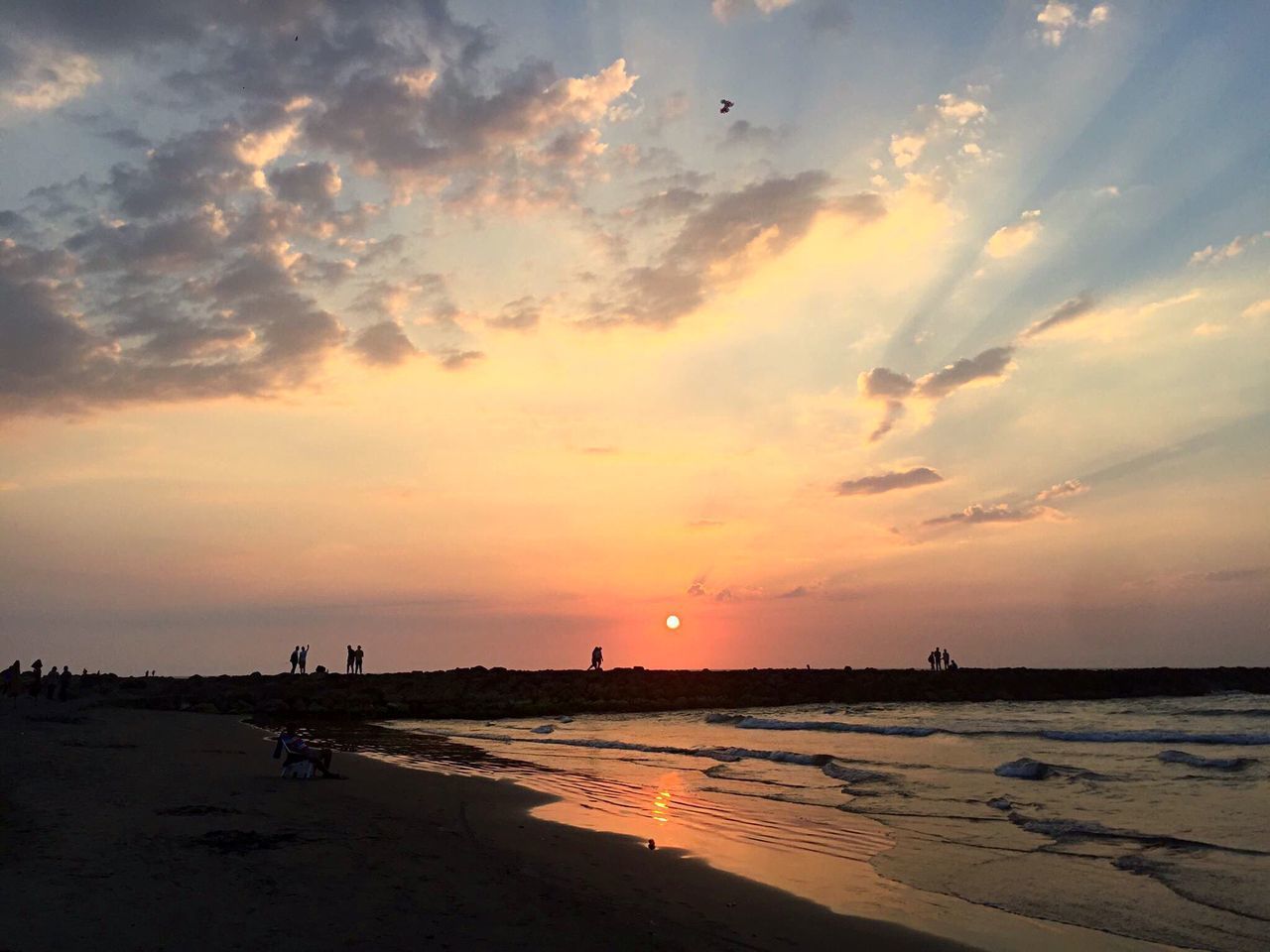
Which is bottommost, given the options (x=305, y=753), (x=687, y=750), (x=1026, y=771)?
(x=687, y=750)

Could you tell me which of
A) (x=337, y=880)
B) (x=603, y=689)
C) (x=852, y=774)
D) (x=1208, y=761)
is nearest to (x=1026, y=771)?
(x=852, y=774)

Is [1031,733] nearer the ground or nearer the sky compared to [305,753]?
nearer the ground

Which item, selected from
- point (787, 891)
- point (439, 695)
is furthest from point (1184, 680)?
point (787, 891)

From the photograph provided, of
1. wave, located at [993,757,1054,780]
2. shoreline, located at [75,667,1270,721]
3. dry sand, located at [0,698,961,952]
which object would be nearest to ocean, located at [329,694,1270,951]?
wave, located at [993,757,1054,780]

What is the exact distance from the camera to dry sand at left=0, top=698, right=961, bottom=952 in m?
7.54

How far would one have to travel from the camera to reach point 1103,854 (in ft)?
41.0

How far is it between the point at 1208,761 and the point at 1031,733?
10123 millimetres

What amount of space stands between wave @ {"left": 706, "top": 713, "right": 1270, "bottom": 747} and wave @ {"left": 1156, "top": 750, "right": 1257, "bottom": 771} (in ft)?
16.5

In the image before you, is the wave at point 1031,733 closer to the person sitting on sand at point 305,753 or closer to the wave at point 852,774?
the wave at point 852,774

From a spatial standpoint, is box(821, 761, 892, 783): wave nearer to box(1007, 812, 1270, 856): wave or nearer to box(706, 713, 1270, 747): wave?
box(1007, 812, 1270, 856): wave

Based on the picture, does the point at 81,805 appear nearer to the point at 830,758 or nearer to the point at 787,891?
the point at 787,891

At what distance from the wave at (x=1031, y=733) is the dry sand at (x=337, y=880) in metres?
22.1

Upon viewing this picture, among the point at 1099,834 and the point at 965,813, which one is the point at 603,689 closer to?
the point at 965,813

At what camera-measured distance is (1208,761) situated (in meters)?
22.1
